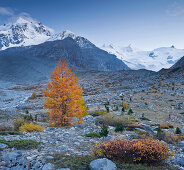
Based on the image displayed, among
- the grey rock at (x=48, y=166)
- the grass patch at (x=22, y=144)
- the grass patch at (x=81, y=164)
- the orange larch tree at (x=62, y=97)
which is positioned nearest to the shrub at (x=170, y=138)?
the grass patch at (x=81, y=164)

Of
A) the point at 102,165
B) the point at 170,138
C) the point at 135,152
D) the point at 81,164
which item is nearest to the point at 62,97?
the point at 81,164

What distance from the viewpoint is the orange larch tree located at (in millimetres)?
12164

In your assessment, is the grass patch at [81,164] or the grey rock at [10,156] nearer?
the grass patch at [81,164]

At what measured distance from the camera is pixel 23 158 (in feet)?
17.6

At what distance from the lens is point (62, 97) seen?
39.3 ft

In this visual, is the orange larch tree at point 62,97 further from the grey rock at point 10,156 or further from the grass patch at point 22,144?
the grey rock at point 10,156

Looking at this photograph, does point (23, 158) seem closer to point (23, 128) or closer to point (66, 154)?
point (66, 154)

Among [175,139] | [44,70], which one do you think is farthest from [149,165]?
[44,70]

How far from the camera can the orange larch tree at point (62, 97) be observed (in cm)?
1216

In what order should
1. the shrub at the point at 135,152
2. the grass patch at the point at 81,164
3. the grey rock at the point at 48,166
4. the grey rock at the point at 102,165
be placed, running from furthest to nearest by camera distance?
the shrub at the point at 135,152 → the grass patch at the point at 81,164 → the grey rock at the point at 48,166 → the grey rock at the point at 102,165

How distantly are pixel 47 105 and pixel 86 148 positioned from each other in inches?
250

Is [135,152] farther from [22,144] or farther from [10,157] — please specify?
[22,144]

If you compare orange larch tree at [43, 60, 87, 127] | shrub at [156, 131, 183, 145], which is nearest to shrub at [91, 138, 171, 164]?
shrub at [156, 131, 183, 145]

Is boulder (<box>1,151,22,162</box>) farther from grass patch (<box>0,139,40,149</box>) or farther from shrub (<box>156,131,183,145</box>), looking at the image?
shrub (<box>156,131,183,145</box>)
